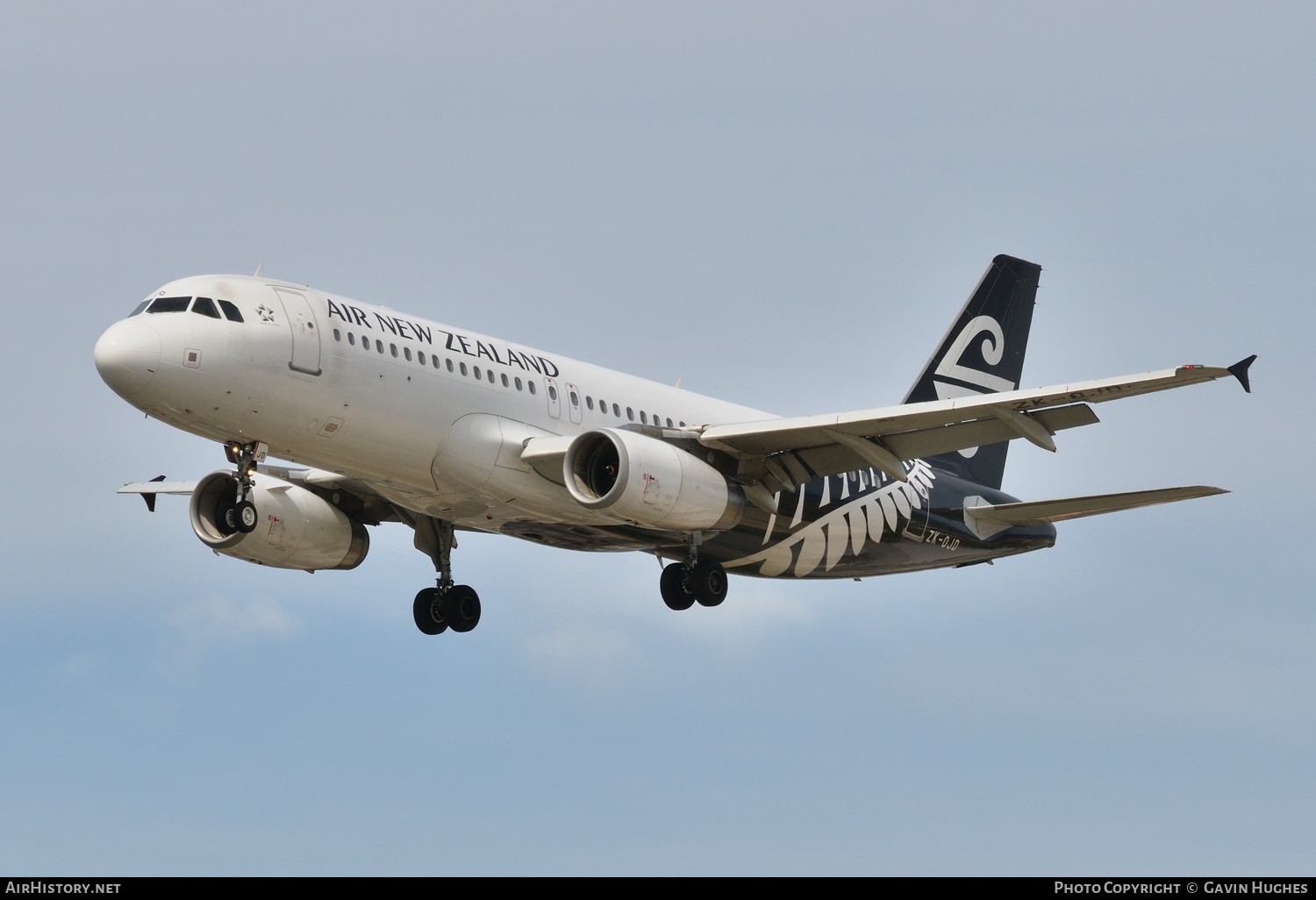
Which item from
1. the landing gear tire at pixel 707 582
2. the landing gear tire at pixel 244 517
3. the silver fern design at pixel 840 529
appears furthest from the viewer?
the silver fern design at pixel 840 529

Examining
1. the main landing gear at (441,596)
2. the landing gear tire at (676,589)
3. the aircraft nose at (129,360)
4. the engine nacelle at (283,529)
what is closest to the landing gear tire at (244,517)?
the engine nacelle at (283,529)

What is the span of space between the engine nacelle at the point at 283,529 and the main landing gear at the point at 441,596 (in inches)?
52.1

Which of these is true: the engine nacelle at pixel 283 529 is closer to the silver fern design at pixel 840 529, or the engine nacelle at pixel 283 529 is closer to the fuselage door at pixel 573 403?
the fuselage door at pixel 573 403

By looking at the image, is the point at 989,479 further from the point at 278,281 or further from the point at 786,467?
the point at 278,281

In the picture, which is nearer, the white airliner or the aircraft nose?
the aircraft nose

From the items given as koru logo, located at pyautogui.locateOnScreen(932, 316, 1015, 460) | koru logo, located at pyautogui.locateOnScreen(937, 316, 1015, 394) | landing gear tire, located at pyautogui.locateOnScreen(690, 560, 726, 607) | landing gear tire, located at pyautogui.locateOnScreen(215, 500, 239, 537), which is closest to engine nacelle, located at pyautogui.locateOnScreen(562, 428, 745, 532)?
landing gear tire, located at pyautogui.locateOnScreen(690, 560, 726, 607)

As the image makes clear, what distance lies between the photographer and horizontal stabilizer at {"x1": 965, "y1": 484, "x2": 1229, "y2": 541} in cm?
3462

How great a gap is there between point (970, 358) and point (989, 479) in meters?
3.25

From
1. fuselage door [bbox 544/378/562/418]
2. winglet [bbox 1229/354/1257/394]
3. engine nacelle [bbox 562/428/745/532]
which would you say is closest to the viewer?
winglet [bbox 1229/354/1257/394]

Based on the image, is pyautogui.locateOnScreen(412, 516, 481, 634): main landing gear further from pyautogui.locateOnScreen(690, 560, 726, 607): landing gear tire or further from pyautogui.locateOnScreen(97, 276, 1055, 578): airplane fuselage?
pyautogui.locateOnScreen(690, 560, 726, 607): landing gear tire

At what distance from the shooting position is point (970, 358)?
45.1 metres

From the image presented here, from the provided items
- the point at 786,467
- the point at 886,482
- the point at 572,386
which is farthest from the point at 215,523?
the point at 886,482

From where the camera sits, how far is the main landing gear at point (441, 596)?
39.1 metres

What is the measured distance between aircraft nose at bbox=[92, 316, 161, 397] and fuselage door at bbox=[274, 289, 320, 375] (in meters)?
2.39
